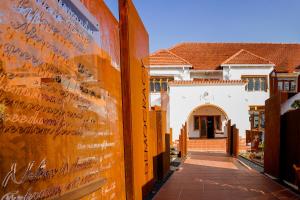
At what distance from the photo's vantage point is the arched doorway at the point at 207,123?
2502 cm

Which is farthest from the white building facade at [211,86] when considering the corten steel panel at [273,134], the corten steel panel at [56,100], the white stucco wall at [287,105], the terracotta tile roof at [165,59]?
the corten steel panel at [56,100]

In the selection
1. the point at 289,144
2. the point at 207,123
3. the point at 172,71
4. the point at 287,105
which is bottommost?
the point at 207,123

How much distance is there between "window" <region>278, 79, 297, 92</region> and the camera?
84.5 ft

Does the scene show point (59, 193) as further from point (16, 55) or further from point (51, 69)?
point (16, 55)

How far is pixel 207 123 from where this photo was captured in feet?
84.1

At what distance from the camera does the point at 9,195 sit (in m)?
1.67

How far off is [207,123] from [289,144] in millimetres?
18437

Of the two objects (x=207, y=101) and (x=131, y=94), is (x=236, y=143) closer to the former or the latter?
(x=207, y=101)

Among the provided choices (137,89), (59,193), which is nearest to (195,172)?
(137,89)

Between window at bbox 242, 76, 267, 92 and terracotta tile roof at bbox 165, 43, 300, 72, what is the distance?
7.60 feet

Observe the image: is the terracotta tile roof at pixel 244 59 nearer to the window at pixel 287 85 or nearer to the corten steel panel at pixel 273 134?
the window at pixel 287 85

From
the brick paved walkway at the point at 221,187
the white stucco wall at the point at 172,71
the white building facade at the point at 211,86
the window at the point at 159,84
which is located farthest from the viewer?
the white stucco wall at the point at 172,71

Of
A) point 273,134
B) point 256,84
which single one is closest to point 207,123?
point 256,84

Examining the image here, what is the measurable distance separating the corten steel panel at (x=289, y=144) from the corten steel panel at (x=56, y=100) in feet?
16.6
